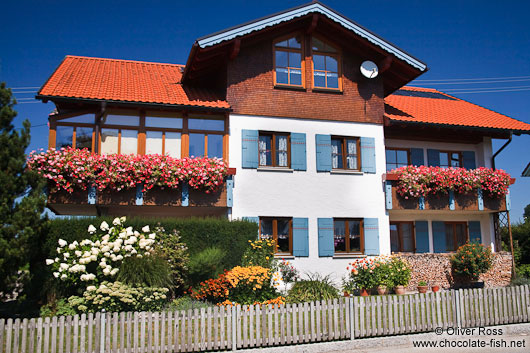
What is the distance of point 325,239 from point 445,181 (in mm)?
4953

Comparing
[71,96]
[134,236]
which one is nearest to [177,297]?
[134,236]

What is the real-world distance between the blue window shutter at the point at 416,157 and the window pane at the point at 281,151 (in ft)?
18.4

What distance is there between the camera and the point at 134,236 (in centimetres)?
1327

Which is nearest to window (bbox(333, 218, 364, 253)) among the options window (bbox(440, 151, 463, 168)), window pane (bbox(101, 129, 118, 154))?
window (bbox(440, 151, 463, 168))

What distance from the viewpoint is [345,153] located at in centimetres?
1888

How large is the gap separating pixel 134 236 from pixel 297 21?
10162 mm

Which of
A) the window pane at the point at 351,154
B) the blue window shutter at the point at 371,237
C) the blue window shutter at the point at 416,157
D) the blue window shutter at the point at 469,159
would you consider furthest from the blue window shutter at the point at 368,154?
the blue window shutter at the point at 469,159

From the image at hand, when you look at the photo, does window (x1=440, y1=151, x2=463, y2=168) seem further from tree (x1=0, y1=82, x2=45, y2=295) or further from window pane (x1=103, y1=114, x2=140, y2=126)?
tree (x1=0, y1=82, x2=45, y2=295)

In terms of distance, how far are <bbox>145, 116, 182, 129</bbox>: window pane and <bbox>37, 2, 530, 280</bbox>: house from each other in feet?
0.11

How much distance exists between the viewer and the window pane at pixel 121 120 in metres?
16.8

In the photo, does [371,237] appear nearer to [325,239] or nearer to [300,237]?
[325,239]

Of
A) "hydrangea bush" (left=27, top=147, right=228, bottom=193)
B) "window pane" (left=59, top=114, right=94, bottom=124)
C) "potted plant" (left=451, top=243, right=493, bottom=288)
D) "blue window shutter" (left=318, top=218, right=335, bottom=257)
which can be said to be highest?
"window pane" (left=59, top=114, right=94, bottom=124)

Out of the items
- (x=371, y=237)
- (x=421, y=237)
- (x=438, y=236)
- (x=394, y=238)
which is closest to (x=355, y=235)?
(x=371, y=237)

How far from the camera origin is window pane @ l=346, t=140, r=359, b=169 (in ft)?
62.0
